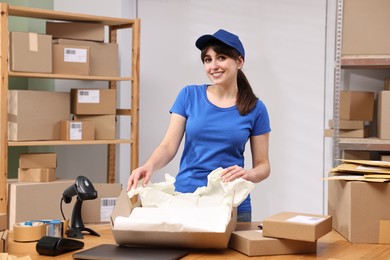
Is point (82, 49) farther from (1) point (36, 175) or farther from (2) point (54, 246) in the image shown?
(2) point (54, 246)

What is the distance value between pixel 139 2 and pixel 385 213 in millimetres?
2516

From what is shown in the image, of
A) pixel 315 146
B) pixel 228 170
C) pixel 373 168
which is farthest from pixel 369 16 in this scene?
pixel 228 170

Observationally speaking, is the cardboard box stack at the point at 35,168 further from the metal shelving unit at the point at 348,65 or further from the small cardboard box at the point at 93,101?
the metal shelving unit at the point at 348,65

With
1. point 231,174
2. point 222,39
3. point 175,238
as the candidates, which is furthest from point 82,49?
point 175,238

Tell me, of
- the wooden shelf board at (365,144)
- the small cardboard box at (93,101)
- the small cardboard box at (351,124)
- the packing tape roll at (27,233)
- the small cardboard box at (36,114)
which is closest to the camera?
the packing tape roll at (27,233)

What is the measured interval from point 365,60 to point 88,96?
154 cm

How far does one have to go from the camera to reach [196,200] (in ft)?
5.43

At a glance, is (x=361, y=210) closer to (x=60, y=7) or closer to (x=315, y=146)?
(x=315, y=146)

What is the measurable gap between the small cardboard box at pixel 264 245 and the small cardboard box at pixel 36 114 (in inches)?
74.3

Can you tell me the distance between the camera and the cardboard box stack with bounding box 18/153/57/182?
3.16m

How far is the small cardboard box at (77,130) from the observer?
322 centimetres

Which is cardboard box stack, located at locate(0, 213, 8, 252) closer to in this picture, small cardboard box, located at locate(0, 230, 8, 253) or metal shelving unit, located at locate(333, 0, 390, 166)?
small cardboard box, located at locate(0, 230, 8, 253)

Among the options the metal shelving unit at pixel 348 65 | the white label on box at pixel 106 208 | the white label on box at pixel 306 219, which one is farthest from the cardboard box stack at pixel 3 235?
the metal shelving unit at pixel 348 65

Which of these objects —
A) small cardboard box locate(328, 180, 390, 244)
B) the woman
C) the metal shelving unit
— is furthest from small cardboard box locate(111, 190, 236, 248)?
the metal shelving unit
